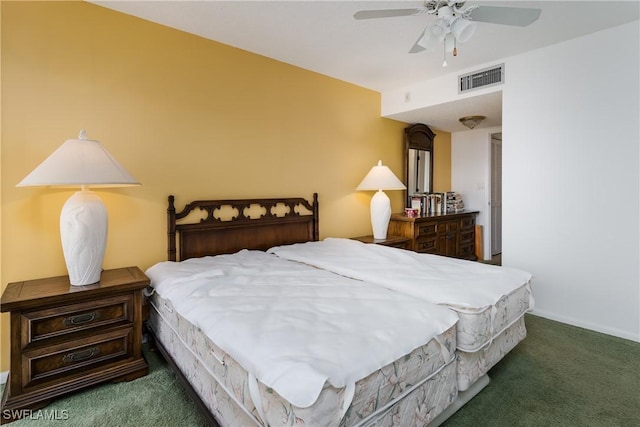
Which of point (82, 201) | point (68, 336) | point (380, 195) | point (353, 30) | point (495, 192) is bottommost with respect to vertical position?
point (68, 336)

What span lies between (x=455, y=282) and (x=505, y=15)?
153cm

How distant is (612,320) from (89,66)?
14.6 feet

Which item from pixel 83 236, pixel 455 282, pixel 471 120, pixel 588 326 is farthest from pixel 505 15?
pixel 83 236

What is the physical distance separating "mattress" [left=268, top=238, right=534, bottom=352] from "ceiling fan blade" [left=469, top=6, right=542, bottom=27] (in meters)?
1.47

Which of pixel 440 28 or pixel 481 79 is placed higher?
pixel 481 79

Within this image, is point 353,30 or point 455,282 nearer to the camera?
point 455,282

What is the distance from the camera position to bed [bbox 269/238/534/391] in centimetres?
155

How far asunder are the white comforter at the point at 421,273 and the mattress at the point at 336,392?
260 millimetres

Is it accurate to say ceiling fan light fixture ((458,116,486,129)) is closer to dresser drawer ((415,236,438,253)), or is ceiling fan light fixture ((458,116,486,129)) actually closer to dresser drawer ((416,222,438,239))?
dresser drawer ((416,222,438,239))

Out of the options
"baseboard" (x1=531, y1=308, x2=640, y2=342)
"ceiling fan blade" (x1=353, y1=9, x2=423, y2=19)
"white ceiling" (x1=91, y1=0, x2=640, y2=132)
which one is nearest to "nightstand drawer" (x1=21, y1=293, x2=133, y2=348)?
"white ceiling" (x1=91, y1=0, x2=640, y2=132)

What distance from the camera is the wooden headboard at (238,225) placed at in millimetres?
2621

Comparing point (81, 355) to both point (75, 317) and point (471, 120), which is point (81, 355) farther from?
point (471, 120)

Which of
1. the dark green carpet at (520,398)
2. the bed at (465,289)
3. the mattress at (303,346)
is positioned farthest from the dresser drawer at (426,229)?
the mattress at (303,346)

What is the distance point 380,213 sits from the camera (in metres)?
3.65
